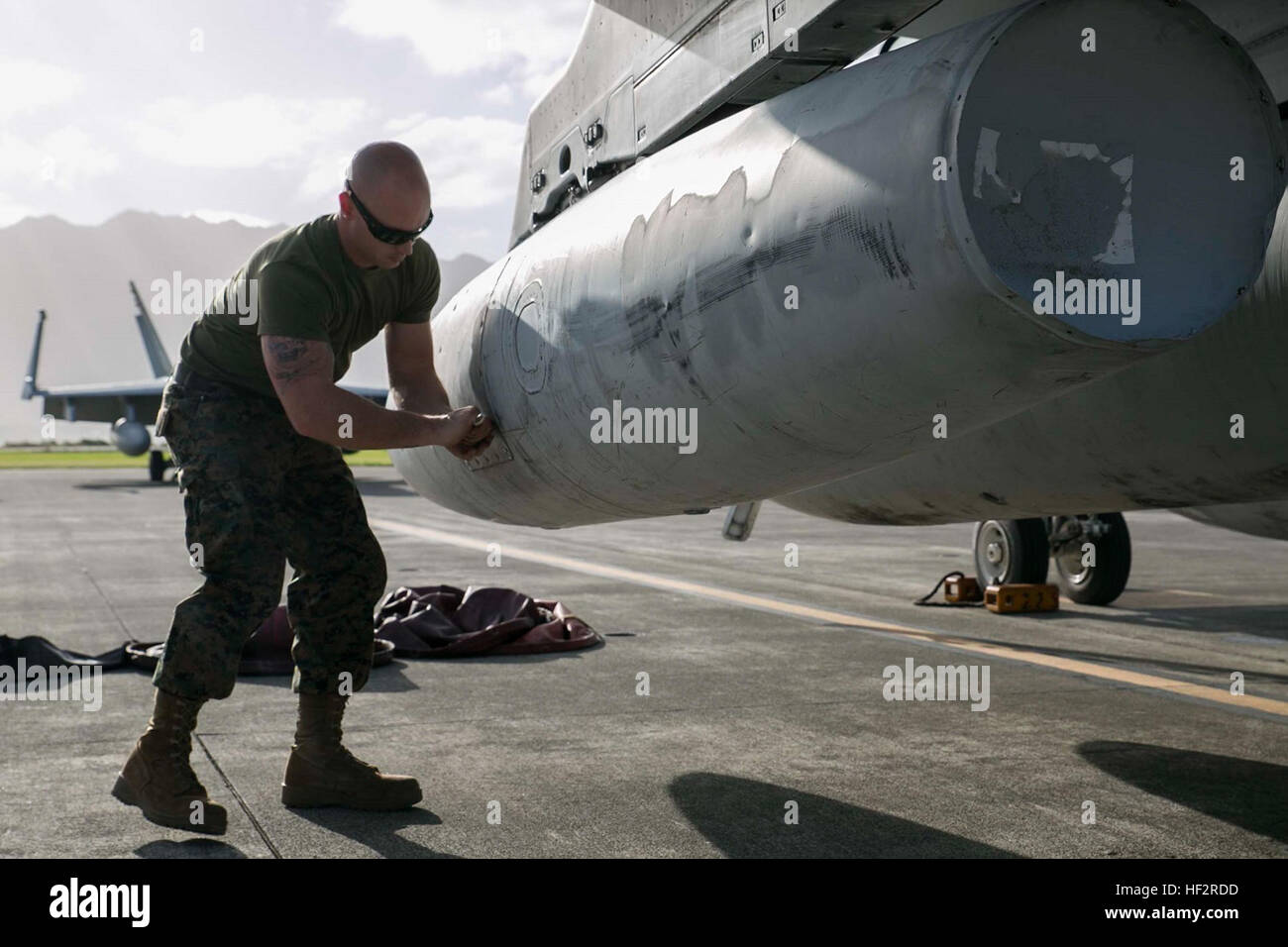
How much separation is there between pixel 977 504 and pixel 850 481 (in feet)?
2.14

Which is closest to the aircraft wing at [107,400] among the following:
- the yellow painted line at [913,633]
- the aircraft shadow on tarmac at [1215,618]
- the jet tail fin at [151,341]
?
the jet tail fin at [151,341]

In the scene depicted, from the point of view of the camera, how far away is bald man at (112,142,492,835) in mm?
3428

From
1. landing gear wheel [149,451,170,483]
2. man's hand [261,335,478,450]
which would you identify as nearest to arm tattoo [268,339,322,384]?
man's hand [261,335,478,450]

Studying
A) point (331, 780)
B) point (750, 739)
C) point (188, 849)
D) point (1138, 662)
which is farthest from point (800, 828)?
point (1138, 662)

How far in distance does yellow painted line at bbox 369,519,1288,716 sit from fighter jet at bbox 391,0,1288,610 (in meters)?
1.64

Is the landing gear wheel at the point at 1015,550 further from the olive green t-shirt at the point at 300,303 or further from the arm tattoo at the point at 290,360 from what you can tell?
the arm tattoo at the point at 290,360

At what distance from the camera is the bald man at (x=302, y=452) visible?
343cm

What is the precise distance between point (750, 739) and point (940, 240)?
2.73 m

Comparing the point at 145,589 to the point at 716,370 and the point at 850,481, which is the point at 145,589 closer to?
the point at 850,481

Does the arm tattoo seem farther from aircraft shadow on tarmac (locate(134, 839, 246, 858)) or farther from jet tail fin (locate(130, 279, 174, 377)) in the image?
jet tail fin (locate(130, 279, 174, 377))

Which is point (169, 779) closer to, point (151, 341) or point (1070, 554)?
point (1070, 554)

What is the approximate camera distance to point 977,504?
15.9 ft

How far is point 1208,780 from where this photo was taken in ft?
13.4
